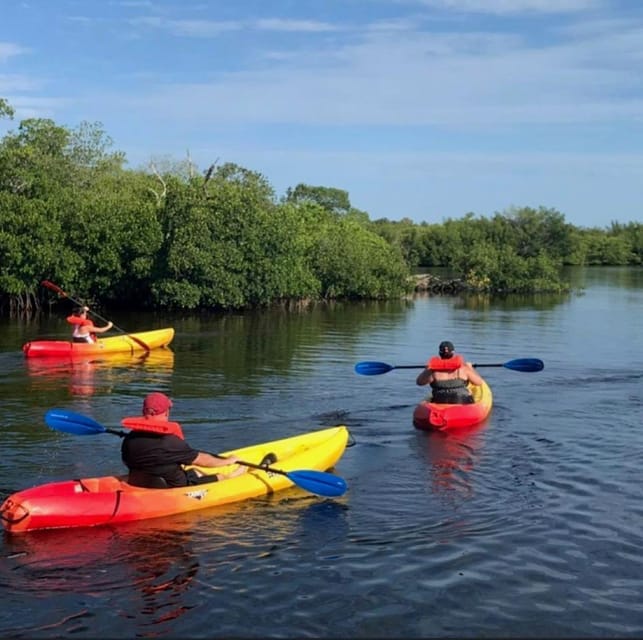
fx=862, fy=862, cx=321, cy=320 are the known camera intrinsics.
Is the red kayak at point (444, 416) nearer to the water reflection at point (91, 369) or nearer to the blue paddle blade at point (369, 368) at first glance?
the blue paddle blade at point (369, 368)

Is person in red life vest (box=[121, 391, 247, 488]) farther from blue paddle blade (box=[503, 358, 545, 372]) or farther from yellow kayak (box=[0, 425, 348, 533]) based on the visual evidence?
blue paddle blade (box=[503, 358, 545, 372])

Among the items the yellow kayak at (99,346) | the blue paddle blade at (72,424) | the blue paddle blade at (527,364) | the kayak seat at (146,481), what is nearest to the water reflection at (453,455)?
the blue paddle blade at (527,364)

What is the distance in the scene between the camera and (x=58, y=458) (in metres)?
11.4

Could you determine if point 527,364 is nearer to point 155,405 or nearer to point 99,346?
point 155,405

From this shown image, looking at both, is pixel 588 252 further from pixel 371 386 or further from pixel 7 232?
pixel 371 386

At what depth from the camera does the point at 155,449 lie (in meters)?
8.91

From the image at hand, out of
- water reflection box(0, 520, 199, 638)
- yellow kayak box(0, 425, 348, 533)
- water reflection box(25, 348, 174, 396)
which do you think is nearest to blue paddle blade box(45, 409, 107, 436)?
yellow kayak box(0, 425, 348, 533)

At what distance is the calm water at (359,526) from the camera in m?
6.79

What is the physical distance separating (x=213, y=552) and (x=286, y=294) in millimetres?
30757

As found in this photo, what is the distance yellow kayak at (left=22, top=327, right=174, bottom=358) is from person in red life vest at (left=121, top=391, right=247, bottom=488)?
12.4 m

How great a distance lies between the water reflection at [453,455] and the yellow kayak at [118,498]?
1790mm

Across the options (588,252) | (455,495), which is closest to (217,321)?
(455,495)

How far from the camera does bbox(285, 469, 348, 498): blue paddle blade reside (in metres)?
9.34

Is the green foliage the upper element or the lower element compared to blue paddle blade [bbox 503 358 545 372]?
upper
